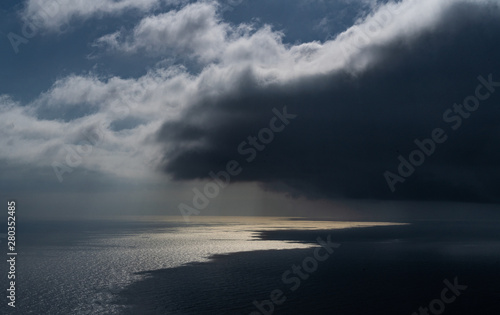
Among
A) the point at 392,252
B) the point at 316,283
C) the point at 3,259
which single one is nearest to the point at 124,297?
the point at 316,283

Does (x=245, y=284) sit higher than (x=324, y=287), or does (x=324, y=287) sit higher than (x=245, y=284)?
(x=245, y=284)

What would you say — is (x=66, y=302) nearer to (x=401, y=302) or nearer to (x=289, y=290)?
(x=289, y=290)

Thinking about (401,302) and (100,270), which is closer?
(401,302)

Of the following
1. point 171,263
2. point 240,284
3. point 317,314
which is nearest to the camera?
point 317,314

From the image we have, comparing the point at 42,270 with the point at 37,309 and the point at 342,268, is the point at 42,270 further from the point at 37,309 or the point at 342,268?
the point at 342,268

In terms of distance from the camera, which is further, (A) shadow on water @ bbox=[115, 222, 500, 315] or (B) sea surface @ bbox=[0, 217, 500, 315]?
(B) sea surface @ bbox=[0, 217, 500, 315]

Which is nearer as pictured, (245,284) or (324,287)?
(324,287)

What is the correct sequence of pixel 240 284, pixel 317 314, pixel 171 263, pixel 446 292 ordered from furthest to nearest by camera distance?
pixel 171 263 → pixel 240 284 → pixel 446 292 → pixel 317 314

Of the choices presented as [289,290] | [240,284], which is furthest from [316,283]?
[240,284]

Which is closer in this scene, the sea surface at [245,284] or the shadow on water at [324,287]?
the shadow on water at [324,287]
